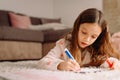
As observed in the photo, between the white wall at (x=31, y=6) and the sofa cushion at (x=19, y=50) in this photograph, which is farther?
the white wall at (x=31, y=6)

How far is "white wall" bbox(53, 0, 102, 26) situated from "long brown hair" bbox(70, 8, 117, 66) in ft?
7.47

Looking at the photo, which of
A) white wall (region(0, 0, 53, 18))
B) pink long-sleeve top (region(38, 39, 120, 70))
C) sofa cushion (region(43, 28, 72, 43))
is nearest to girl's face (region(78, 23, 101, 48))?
pink long-sleeve top (region(38, 39, 120, 70))

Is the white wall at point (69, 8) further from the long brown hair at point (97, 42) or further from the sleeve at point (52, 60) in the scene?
the sleeve at point (52, 60)

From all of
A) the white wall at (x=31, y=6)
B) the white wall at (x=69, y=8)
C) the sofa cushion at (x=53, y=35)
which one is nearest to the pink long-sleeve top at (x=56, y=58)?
the sofa cushion at (x=53, y=35)

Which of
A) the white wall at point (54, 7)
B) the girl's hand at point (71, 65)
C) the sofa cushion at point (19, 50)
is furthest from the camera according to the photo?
the white wall at point (54, 7)

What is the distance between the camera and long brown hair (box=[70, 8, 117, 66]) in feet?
3.90

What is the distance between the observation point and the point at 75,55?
1185 mm

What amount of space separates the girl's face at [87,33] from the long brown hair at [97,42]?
0.09 ft


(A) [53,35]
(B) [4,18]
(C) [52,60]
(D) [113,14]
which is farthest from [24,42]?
(D) [113,14]

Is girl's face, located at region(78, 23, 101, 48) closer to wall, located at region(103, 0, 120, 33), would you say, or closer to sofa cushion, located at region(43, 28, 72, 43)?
sofa cushion, located at region(43, 28, 72, 43)

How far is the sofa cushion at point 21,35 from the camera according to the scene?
80.3 inches

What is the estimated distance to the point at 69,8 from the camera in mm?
3840

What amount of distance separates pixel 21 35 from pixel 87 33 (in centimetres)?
116

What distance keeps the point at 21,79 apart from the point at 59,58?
20.7 inches
